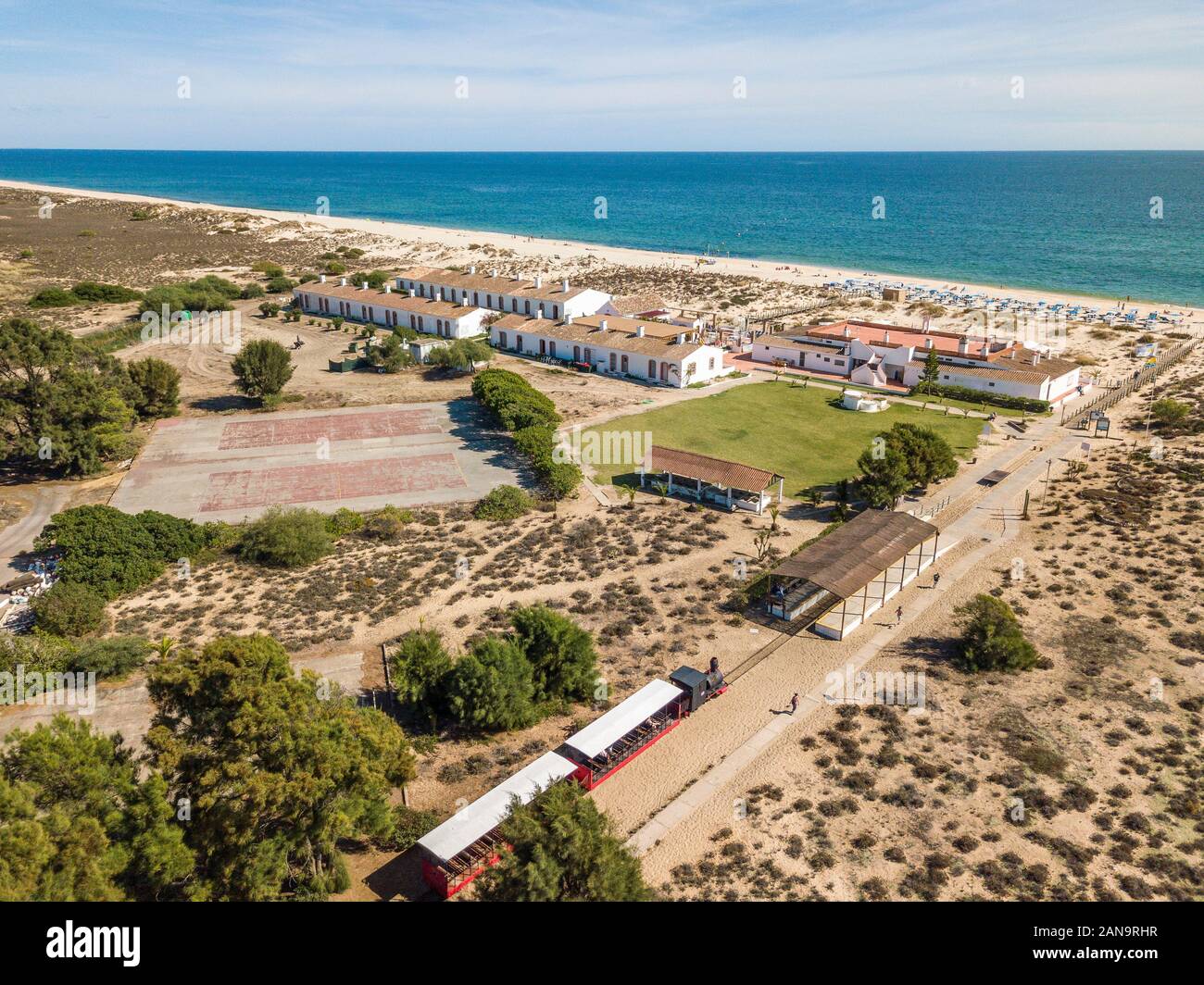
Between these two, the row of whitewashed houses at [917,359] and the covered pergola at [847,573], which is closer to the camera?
the covered pergola at [847,573]

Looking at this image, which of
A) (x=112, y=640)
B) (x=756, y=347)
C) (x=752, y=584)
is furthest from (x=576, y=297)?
(x=112, y=640)

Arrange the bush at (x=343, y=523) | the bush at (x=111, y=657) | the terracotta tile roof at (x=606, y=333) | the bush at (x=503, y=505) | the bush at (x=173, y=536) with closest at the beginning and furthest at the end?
the bush at (x=111, y=657) → the bush at (x=173, y=536) → the bush at (x=343, y=523) → the bush at (x=503, y=505) → the terracotta tile roof at (x=606, y=333)

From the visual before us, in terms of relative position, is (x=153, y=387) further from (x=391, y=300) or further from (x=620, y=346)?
(x=620, y=346)

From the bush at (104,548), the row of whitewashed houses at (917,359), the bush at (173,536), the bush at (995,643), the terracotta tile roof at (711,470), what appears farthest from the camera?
the row of whitewashed houses at (917,359)

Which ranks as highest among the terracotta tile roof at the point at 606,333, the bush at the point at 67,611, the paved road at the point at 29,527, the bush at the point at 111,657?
the terracotta tile roof at the point at 606,333

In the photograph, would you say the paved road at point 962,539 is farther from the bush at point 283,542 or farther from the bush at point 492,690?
the bush at point 283,542

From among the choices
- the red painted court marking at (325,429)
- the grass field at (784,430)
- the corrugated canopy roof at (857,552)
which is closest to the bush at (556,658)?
the corrugated canopy roof at (857,552)

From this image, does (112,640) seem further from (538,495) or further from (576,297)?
(576,297)
